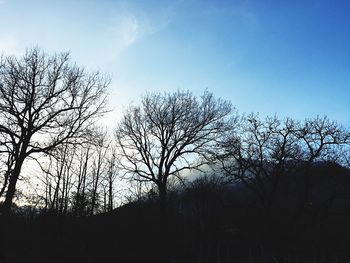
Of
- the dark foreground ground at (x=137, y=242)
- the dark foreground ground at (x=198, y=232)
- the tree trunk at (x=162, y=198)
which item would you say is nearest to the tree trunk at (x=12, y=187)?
the dark foreground ground at (x=198, y=232)

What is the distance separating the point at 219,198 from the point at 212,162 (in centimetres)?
637

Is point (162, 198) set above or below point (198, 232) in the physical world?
above

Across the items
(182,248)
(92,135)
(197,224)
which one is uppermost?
(92,135)

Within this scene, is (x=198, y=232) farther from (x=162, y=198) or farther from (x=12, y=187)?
(x=12, y=187)

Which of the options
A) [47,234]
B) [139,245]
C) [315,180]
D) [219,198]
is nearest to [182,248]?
[139,245]

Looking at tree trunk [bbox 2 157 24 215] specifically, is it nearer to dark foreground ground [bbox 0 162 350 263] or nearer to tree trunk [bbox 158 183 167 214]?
dark foreground ground [bbox 0 162 350 263]

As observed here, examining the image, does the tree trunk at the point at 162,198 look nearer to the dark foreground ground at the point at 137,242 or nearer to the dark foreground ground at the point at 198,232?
the dark foreground ground at the point at 198,232

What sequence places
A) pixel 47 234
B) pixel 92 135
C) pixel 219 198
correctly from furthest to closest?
pixel 219 198 → pixel 92 135 → pixel 47 234

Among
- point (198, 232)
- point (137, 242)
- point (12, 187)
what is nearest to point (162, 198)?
point (198, 232)

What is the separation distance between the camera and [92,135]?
23547 millimetres

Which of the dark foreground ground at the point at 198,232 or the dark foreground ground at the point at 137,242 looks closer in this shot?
the dark foreground ground at the point at 137,242

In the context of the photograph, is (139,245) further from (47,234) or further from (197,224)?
(197,224)

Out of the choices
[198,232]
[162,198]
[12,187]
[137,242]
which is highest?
[162,198]

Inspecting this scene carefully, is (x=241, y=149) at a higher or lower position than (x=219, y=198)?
higher
